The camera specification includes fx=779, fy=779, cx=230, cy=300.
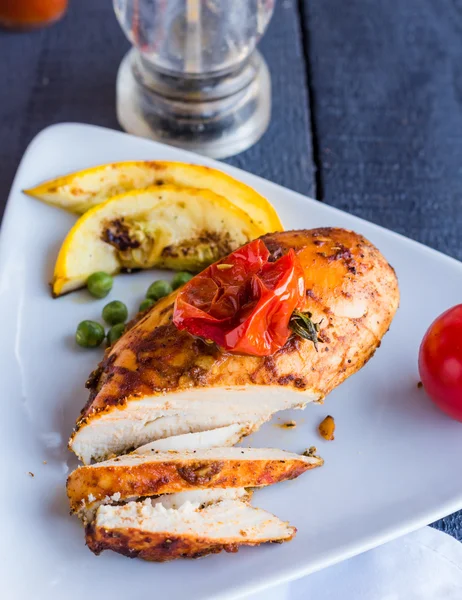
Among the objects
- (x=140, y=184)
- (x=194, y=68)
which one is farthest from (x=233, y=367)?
(x=194, y=68)

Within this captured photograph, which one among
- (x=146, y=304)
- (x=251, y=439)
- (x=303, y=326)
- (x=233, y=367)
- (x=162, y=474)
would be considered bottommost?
(x=251, y=439)

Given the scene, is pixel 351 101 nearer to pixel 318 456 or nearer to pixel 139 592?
pixel 318 456

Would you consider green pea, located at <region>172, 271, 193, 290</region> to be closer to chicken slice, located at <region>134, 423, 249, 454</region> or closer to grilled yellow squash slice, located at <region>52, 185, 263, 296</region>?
grilled yellow squash slice, located at <region>52, 185, 263, 296</region>

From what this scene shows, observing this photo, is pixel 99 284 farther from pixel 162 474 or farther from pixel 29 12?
pixel 29 12

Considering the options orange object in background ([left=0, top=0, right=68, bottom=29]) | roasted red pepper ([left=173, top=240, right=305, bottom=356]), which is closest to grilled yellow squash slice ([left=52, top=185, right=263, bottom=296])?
roasted red pepper ([left=173, top=240, right=305, bottom=356])

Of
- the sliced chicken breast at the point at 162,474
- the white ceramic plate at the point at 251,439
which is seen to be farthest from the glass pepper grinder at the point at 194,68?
the sliced chicken breast at the point at 162,474

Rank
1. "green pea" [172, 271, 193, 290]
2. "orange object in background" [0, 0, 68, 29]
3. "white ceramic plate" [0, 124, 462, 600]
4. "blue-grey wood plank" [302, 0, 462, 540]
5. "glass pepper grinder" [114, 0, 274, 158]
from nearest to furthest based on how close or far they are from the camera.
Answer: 1. "white ceramic plate" [0, 124, 462, 600]
2. "green pea" [172, 271, 193, 290]
3. "glass pepper grinder" [114, 0, 274, 158]
4. "blue-grey wood plank" [302, 0, 462, 540]
5. "orange object in background" [0, 0, 68, 29]
